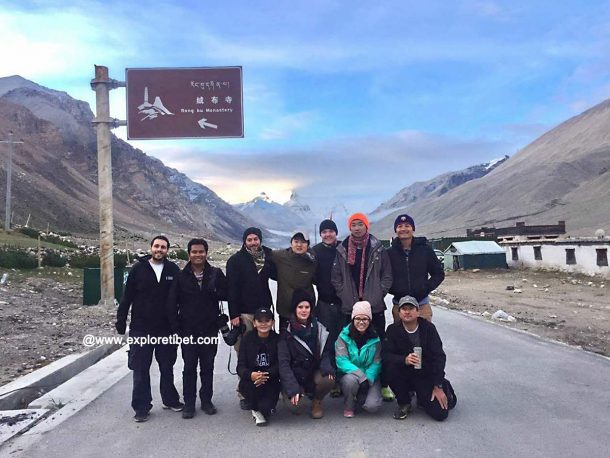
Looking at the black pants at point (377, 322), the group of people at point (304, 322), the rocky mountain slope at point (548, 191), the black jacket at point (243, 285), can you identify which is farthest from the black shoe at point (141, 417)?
the rocky mountain slope at point (548, 191)

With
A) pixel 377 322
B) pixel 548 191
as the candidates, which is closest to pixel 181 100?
pixel 377 322

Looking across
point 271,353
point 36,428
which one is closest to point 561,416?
point 271,353

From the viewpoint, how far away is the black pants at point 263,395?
5246mm

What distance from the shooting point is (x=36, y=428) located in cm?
514

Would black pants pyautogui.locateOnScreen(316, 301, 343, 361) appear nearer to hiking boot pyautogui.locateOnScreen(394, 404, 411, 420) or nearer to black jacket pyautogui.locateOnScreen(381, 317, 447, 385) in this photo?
black jacket pyautogui.locateOnScreen(381, 317, 447, 385)

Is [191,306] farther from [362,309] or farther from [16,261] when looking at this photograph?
[16,261]

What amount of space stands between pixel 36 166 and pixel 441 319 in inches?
3240

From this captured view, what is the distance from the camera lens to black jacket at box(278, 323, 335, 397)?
5.29m

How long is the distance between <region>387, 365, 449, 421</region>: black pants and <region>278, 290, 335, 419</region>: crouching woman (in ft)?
1.95

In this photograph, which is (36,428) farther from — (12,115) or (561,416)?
(12,115)

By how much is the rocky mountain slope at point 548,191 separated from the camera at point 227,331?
2411 inches

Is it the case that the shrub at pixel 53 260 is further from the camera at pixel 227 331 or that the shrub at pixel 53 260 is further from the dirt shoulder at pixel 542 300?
the camera at pixel 227 331

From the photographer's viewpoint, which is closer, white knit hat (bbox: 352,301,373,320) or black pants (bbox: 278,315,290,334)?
white knit hat (bbox: 352,301,373,320)

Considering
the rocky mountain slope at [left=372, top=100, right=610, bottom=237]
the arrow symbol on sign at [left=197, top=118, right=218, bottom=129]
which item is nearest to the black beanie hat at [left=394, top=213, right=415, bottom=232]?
the arrow symbol on sign at [left=197, top=118, right=218, bottom=129]
